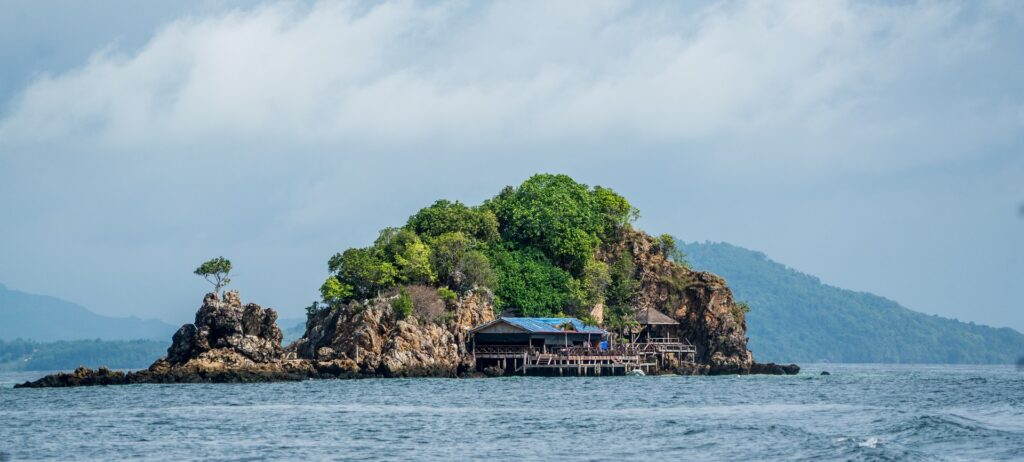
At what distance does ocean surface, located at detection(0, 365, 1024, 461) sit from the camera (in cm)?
3706

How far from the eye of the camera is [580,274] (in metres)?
98.1

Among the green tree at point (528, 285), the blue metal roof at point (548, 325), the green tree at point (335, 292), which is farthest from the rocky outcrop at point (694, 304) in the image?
the green tree at point (335, 292)

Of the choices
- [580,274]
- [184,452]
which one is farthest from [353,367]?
[184,452]

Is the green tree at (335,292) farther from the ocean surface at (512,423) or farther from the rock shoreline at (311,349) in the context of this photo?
the ocean surface at (512,423)

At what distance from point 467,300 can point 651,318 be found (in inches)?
646

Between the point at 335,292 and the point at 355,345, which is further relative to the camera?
the point at 335,292

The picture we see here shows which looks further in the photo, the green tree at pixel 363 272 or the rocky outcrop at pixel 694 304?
the rocky outcrop at pixel 694 304

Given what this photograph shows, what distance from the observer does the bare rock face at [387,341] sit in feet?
266

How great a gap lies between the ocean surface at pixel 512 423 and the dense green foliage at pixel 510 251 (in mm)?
19999

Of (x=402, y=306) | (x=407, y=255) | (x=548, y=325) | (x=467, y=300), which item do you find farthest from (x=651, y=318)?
(x=402, y=306)

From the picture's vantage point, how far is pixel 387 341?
83375 millimetres

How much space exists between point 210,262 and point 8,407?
965 inches

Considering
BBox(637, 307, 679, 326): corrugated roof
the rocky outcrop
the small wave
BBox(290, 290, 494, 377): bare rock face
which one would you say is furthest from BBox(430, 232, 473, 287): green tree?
the small wave

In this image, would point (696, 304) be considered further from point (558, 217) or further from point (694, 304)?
point (558, 217)
